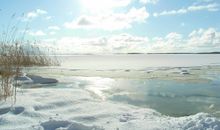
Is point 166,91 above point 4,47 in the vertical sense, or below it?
below

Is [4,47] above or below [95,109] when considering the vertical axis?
above

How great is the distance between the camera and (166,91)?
26.7ft

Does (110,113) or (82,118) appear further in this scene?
(110,113)

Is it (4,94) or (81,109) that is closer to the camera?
(81,109)

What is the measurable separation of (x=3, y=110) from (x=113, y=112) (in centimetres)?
160

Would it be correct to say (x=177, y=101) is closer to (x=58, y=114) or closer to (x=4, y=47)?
(x=58, y=114)

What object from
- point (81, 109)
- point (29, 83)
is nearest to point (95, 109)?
point (81, 109)

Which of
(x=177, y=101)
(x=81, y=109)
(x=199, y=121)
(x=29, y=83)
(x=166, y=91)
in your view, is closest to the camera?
(x=199, y=121)

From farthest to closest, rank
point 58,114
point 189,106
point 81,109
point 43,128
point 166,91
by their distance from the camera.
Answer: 1. point 166,91
2. point 189,106
3. point 81,109
4. point 58,114
5. point 43,128

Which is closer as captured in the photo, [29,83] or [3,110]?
[3,110]

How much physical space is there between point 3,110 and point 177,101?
11.9 ft

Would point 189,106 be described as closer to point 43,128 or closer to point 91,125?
point 91,125

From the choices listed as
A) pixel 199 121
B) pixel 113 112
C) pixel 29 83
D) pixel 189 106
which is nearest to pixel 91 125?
pixel 113 112

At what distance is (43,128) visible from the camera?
11.8ft
